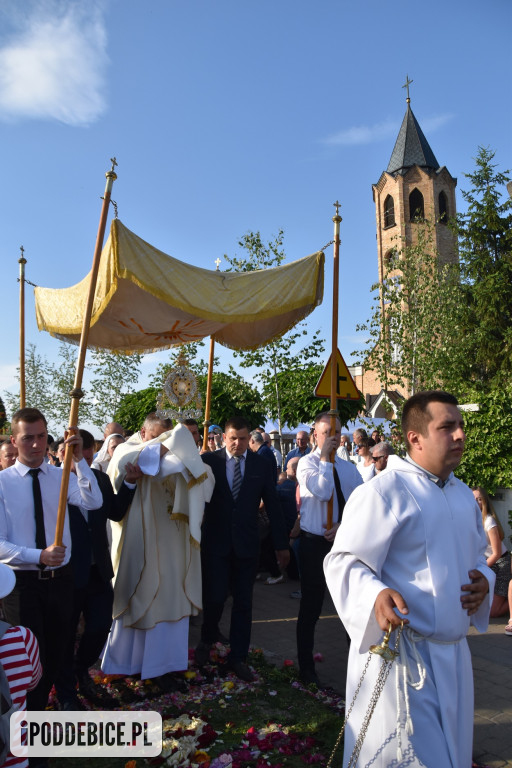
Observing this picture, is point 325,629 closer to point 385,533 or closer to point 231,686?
point 231,686

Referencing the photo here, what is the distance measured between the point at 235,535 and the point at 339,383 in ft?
5.74

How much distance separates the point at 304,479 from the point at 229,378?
10.9 metres

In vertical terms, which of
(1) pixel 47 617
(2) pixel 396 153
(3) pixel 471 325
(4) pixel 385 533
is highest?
(2) pixel 396 153

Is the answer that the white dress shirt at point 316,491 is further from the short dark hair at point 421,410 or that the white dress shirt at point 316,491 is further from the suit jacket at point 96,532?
the short dark hair at point 421,410

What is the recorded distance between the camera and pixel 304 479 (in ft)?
17.0

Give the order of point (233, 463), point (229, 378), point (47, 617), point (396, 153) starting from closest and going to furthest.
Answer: point (47, 617)
point (233, 463)
point (229, 378)
point (396, 153)

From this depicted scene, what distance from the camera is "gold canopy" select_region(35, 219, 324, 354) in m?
5.10

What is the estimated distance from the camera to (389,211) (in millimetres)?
42125

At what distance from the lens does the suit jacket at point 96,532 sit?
174 inches

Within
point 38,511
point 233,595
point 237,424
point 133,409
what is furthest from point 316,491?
point 133,409

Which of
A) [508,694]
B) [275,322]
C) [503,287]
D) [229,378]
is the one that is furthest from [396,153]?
[508,694]

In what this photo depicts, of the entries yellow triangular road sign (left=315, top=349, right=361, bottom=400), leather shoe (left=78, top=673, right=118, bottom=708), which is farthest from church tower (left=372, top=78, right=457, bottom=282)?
leather shoe (left=78, top=673, right=118, bottom=708)

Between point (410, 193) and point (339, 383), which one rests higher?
point (410, 193)

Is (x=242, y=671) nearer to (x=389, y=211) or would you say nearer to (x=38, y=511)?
(x=38, y=511)
